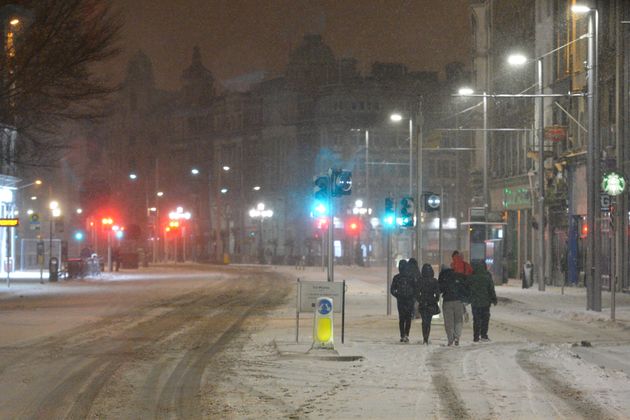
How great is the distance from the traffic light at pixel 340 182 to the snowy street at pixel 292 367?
3079mm

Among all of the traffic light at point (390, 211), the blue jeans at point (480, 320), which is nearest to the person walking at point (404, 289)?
the blue jeans at point (480, 320)

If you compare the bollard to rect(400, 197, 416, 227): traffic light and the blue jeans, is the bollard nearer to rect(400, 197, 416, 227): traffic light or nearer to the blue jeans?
the blue jeans

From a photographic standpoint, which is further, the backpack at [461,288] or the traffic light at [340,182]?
the traffic light at [340,182]

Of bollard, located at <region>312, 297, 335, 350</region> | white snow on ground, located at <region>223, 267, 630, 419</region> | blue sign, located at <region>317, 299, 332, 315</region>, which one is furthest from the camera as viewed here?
blue sign, located at <region>317, 299, 332, 315</region>

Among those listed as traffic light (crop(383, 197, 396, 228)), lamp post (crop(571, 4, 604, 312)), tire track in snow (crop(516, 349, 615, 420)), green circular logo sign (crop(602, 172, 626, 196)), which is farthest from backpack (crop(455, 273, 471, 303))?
lamp post (crop(571, 4, 604, 312))

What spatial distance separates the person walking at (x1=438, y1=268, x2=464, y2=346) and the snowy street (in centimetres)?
39

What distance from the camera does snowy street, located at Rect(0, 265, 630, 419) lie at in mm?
12859

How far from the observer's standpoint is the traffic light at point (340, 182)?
21234mm

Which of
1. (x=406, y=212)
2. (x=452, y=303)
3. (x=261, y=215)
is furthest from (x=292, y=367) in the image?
(x=261, y=215)

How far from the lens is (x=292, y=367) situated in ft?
56.1

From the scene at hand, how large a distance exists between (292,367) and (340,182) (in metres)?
5.26

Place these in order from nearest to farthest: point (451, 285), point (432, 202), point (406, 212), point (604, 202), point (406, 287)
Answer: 1. point (451, 285)
2. point (406, 287)
3. point (406, 212)
4. point (604, 202)
5. point (432, 202)

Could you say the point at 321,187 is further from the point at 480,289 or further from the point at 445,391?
the point at 445,391

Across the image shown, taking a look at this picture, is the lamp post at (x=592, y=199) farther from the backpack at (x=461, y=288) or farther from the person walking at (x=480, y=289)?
the backpack at (x=461, y=288)
